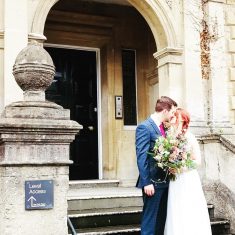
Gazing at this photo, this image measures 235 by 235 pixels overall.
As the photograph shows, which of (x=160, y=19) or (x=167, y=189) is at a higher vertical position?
(x=160, y=19)

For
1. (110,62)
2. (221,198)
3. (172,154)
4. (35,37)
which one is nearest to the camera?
(172,154)

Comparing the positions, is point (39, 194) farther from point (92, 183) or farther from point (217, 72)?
point (217, 72)

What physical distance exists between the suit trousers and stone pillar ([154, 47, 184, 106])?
3.18m

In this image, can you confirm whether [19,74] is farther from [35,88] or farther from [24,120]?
[24,120]

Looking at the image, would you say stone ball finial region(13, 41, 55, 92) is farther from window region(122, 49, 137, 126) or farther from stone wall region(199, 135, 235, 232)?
window region(122, 49, 137, 126)

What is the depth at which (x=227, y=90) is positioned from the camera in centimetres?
791

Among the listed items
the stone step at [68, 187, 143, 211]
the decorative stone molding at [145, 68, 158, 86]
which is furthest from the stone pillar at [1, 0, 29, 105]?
the decorative stone molding at [145, 68, 158, 86]

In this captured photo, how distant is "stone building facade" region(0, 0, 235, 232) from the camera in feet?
23.9

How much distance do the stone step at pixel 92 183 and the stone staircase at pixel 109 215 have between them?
1.52 m

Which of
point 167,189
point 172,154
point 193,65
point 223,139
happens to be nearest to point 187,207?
point 167,189

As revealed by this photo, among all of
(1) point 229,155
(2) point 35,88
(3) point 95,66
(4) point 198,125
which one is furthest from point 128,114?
(2) point 35,88

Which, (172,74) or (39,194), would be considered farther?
(172,74)

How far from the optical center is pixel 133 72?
9.42 meters

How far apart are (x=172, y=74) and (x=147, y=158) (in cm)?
335
